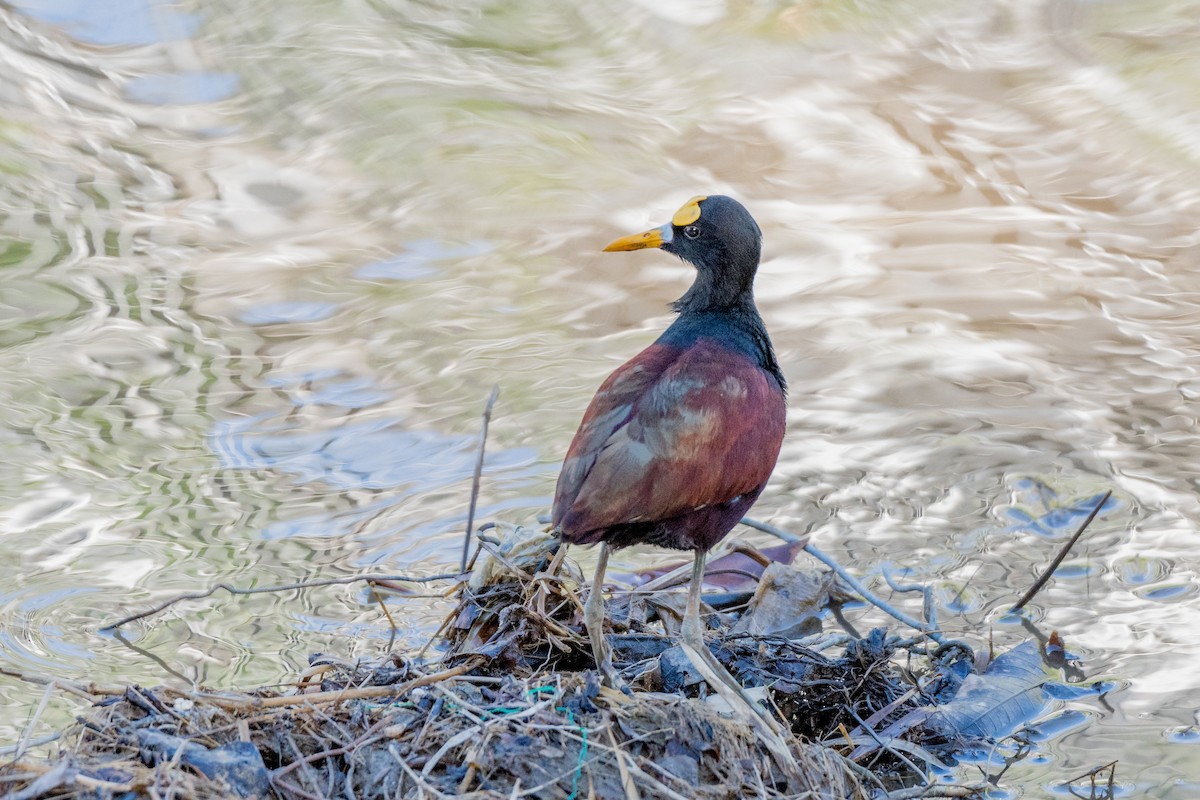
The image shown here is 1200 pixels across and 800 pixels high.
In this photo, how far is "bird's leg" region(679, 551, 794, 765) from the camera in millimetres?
3971

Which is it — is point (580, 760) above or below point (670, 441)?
below

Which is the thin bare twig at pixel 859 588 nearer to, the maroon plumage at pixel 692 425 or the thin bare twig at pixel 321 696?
the maroon plumage at pixel 692 425

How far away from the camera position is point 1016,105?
10.1 m

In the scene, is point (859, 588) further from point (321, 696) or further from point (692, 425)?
point (321, 696)

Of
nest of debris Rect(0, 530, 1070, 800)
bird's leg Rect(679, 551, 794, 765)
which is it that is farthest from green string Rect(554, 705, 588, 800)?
bird's leg Rect(679, 551, 794, 765)

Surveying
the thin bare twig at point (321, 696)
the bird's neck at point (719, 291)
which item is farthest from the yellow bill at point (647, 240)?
the thin bare twig at point (321, 696)

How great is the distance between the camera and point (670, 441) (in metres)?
4.06

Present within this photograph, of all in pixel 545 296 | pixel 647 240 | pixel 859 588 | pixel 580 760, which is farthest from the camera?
pixel 545 296

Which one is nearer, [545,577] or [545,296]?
→ [545,577]

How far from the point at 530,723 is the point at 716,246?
174 cm

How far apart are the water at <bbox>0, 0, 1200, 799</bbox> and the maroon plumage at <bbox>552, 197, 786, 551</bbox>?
1.42 metres

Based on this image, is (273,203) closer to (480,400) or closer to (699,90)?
(480,400)

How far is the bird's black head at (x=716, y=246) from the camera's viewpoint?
460 centimetres

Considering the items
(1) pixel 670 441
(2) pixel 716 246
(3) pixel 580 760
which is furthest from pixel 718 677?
(2) pixel 716 246
